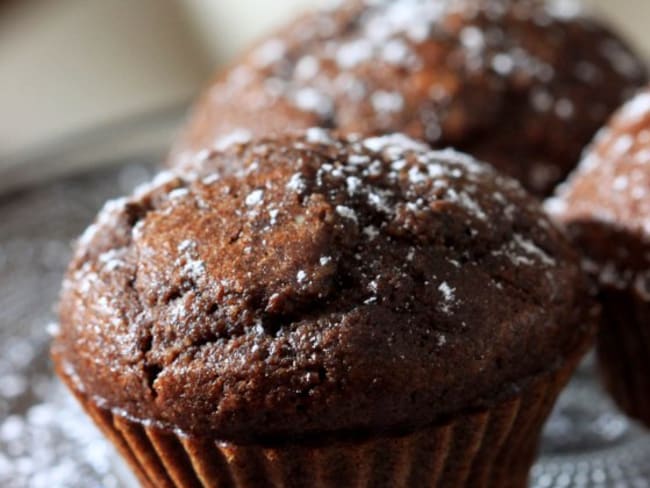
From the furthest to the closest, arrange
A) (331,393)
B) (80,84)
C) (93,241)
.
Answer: (80,84) < (93,241) < (331,393)

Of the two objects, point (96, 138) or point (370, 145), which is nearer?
point (370, 145)

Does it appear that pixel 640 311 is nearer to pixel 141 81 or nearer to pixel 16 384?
pixel 16 384

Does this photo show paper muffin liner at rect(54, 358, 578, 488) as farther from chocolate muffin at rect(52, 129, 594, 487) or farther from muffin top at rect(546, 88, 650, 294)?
muffin top at rect(546, 88, 650, 294)

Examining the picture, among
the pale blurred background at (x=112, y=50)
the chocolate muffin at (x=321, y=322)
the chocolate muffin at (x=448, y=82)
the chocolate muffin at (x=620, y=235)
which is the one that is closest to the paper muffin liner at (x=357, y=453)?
the chocolate muffin at (x=321, y=322)

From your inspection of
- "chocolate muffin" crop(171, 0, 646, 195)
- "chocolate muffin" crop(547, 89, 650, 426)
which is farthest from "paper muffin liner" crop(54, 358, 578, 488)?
"chocolate muffin" crop(171, 0, 646, 195)

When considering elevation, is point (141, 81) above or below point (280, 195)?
below

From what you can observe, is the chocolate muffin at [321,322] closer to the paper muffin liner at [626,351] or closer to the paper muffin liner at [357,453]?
the paper muffin liner at [357,453]

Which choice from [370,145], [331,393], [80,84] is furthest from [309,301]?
[80,84]
